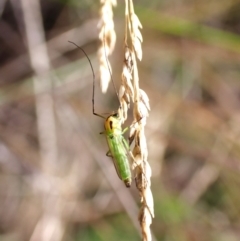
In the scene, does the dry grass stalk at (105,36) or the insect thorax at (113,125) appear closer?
the dry grass stalk at (105,36)

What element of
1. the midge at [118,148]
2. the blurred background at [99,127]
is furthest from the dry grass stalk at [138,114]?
the blurred background at [99,127]

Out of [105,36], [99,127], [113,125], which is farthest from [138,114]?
[99,127]

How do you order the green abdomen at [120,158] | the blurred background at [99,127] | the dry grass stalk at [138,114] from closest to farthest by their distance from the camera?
the dry grass stalk at [138,114] < the green abdomen at [120,158] < the blurred background at [99,127]

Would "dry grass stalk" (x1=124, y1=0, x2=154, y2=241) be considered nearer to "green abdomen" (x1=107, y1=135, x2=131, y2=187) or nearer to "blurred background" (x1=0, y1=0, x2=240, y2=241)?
"green abdomen" (x1=107, y1=135, x2=131, y2=187)

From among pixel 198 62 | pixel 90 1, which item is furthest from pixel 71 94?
pixel 198 62

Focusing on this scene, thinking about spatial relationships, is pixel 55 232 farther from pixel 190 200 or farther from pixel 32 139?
pixel 190 200

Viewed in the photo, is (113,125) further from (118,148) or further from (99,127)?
(99,127)

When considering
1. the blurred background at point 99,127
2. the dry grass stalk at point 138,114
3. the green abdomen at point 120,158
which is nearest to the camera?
the dry grass stalk at point 138,114

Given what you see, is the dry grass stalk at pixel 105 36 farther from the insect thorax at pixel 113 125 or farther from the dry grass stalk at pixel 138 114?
the insect thorax at pixel 113 125
